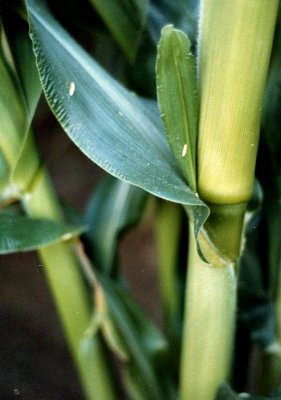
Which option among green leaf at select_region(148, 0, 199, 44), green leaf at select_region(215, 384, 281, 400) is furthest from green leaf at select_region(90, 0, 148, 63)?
green leaf at select_region(215, 384, 281, 400)

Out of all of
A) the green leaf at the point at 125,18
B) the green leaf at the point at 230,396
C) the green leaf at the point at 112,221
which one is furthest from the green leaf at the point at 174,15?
the green leaf at the point at 230,396

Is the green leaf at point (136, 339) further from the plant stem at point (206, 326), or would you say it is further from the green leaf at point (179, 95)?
the green leaf at point (179, 95)

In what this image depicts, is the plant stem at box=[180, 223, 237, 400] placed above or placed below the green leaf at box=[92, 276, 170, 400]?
above

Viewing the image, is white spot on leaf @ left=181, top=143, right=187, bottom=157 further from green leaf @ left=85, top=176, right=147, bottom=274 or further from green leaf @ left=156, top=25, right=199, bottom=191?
green leaf @ left=85, top=176, right=147, bottom=274

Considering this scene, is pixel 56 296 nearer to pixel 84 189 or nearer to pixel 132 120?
pixel 132 120

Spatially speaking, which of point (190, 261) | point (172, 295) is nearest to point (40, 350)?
Answer: point (172, 295)
